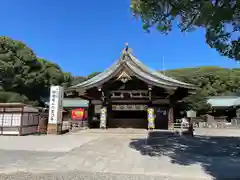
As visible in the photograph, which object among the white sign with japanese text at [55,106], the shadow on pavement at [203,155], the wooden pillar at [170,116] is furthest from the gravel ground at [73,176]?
the wooden pillar at [170,116]

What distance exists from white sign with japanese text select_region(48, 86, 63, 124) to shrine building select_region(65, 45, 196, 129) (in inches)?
69.2

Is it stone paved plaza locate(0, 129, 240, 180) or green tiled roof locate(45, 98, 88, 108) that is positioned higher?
green tiled roof locate(45, 98, 88, 108)

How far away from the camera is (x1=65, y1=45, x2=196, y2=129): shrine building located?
1642 cm

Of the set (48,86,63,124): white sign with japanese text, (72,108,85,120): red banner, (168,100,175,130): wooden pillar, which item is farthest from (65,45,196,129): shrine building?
(72,108,85,120): red banner

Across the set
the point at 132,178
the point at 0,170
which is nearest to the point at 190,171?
the point at 132,178

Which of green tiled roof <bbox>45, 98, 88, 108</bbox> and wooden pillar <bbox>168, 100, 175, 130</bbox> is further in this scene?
green tiled roof <bbox>45, 98, 88, 108</bbox>

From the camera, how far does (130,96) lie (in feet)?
58.7

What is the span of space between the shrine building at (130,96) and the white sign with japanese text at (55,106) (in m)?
1.76

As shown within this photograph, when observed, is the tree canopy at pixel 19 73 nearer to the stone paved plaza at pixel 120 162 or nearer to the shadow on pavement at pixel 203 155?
the stone paved plaza at pixel 120 162

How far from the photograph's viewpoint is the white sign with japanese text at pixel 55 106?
15.4m

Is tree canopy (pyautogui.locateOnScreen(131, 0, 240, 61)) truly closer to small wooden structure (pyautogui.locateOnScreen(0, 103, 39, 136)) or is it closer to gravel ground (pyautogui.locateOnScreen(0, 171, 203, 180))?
gravel ground (pyautogui.locateOnScreen(0, 171, 203, 180))

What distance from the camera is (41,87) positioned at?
3797 centimetres

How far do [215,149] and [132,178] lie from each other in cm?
590

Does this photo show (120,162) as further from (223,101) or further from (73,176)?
(223,101)
